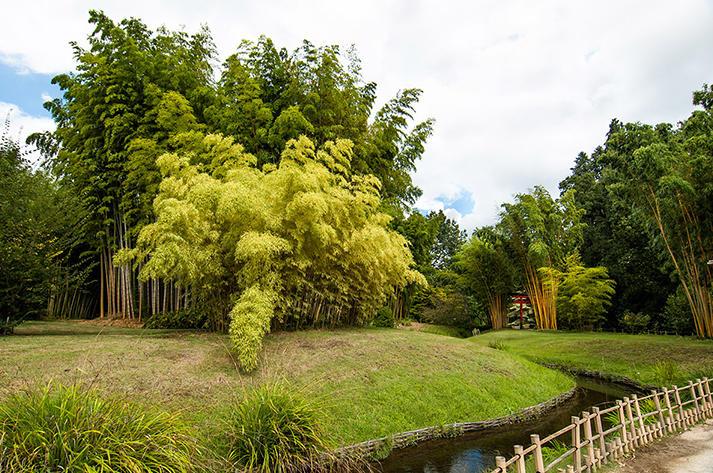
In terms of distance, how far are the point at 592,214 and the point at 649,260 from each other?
157 inches

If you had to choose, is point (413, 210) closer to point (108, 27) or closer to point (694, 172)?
point (694, 172)

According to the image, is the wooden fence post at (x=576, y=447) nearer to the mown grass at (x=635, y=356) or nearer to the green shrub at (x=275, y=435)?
the green shrub at (x=275, y=435)

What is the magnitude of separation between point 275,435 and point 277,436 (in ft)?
0.10

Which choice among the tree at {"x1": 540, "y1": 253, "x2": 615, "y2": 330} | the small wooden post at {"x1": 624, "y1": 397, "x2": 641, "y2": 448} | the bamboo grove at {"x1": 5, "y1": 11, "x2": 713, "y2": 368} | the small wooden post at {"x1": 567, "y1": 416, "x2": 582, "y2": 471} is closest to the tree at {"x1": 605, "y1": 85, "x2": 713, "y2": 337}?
the bamboo grove at {"x1": 5, "y1": 11, "x2": 713, "y2": 368}

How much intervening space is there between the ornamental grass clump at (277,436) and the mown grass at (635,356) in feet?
21.7

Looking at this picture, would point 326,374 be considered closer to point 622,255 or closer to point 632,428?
point 632,428

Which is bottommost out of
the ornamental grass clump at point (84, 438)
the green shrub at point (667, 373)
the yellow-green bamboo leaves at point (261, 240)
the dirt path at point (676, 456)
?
the dirt path at point (676, 456)

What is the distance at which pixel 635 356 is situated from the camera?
336 inches

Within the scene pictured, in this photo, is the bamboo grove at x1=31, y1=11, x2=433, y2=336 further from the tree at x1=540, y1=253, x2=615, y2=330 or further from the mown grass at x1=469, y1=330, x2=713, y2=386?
the tree at x1=540, y1=253, x2=615, y2=330

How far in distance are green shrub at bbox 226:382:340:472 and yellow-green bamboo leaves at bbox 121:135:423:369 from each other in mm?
1854

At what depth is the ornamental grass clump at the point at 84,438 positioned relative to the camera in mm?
2096

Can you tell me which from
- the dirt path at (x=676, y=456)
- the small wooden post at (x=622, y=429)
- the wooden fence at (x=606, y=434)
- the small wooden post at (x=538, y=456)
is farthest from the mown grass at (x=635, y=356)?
the small wooden post at (x=538, y=456)

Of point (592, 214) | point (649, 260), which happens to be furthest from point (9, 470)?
point (592, 214)

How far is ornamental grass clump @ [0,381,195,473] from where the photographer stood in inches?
82.5
